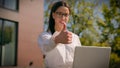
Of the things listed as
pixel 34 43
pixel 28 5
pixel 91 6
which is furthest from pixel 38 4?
pixel 91 6

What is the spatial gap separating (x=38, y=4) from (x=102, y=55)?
29.3 ft

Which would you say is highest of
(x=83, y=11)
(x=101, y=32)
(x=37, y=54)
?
(x=83, y=11)

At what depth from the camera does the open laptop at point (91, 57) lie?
4.21ft

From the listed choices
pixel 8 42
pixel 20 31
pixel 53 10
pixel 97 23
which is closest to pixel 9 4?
pixel 20 31

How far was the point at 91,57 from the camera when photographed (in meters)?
1.31

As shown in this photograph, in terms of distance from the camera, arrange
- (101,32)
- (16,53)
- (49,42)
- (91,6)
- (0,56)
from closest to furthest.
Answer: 1. (49,42)
2. (0,56)
3. (16,53)
4. (101,32)
5. (91,6)

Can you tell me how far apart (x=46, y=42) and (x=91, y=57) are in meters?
0.22

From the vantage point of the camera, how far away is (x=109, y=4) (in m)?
11.5

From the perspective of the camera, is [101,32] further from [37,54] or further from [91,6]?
[37,54]

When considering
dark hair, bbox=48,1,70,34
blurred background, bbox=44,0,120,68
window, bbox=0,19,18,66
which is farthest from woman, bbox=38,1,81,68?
blurred background, bbox=44,0,120,68

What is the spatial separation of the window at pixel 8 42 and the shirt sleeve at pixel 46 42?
693 cm

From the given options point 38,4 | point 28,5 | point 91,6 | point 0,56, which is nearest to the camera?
point 0,56

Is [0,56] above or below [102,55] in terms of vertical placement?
below

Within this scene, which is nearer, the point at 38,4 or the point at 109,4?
the point at 38,4
